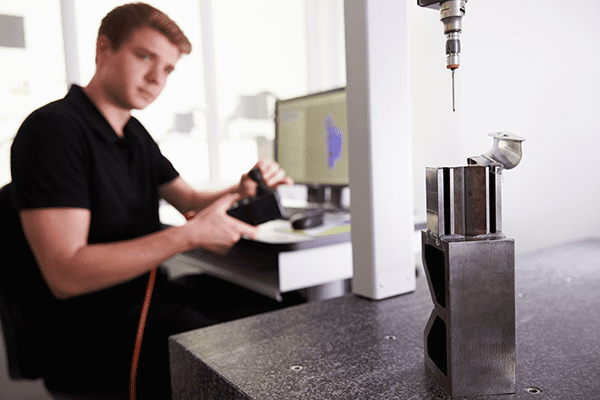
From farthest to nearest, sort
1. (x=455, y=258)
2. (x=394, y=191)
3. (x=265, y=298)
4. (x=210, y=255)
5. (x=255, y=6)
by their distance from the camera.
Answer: (x=255, y=6), (x=210, y=255), (x=265, y=298), (x=394, y=191), (x=455, y=258)

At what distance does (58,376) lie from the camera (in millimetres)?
936

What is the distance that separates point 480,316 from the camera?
1.23 feet

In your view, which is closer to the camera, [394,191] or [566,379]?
[566,379]

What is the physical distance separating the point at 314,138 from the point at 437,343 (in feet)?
4.23

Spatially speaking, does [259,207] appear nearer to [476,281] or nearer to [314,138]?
[314,138]

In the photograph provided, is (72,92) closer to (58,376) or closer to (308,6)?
(58,376)

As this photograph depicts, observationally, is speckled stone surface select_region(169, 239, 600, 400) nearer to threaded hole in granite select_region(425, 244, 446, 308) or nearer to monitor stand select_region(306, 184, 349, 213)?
threaded hole in granite select_region(425, 244, 446, 308)

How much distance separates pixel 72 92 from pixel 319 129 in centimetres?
88

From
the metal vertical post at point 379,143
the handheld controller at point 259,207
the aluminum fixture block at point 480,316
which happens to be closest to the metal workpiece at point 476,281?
the aluminum fixture block at point 480,316

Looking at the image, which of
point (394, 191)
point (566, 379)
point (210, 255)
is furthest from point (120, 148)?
point (566, 379)

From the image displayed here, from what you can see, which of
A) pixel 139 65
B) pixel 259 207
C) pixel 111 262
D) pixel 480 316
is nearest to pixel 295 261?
pixel 259 207

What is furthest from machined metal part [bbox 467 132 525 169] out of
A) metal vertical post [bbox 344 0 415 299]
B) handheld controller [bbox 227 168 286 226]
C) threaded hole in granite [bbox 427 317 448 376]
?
handheld controller [bbox 227 168 286 226]

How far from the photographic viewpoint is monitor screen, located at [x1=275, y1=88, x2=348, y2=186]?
155cm

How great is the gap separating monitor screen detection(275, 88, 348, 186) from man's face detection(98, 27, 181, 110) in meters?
0.70
